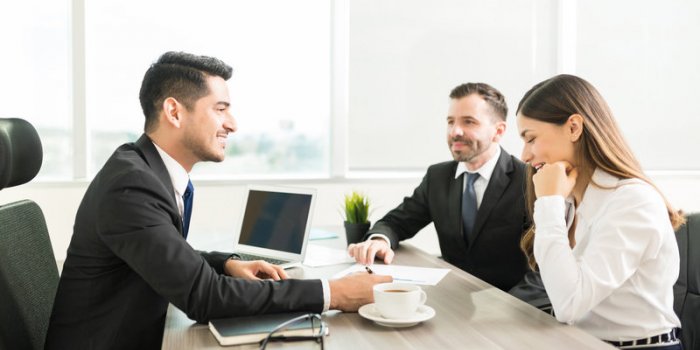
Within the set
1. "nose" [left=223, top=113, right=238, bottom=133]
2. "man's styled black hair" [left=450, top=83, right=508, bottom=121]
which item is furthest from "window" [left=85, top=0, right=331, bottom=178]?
"nose" [left=223, top=113, right=238, bottom=133]

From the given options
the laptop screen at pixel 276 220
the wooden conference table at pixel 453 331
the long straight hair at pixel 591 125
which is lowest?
the wooden conference table at pixel 453 331

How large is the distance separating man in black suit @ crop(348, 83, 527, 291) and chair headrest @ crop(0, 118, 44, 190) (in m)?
1.06

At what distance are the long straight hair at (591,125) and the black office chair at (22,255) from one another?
1.32m

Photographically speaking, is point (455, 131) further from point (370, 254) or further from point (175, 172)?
point (175, 172)

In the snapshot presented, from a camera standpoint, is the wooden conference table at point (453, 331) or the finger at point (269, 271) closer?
the wooden conference table at point (453, 331)

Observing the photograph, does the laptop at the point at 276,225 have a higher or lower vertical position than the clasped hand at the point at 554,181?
lower

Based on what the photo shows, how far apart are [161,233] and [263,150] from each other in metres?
2.91

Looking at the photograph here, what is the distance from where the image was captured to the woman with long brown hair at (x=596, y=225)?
145 cm

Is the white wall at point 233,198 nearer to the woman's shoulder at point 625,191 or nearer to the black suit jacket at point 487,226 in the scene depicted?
the black suit jacket at point 487,226

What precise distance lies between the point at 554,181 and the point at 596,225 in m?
0.15

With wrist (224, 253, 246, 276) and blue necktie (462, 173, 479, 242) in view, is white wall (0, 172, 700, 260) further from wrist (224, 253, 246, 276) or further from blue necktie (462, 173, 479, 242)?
wrist (224, 253, 246, 276)

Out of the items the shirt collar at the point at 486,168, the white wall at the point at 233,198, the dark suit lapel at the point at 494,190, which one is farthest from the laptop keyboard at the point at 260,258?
the white wall at the point at 233,198

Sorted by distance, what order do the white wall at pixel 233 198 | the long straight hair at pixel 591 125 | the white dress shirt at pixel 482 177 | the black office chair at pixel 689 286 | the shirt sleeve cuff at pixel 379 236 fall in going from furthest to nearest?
the white wall at pixel 233 198, the white dress shirt at pixel 482 177, the shirt sleeve cuff at pixel 379 236, the black office chair at pixel 689 286, the long straight hair at pixel 591 125

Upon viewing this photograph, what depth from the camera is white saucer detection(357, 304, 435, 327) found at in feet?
4.33
